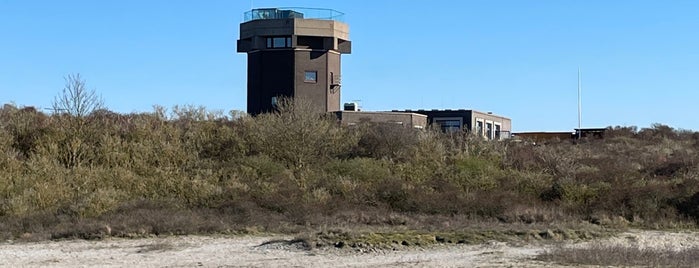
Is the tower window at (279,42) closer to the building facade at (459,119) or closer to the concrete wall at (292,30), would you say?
the concrete wall at (292,30)

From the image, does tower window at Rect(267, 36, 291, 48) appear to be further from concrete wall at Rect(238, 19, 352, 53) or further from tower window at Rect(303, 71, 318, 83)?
tower window at Rect(303, 71, 318, 83)

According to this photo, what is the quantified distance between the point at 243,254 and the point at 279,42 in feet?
209

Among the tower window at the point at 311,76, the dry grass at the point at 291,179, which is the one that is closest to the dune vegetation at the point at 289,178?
the dry grass at the point at 291,179

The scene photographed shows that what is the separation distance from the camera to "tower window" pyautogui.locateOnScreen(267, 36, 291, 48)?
8501 centimetres

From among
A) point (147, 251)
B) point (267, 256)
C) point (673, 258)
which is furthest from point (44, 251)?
point (673, 258)

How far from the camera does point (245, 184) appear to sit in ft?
119

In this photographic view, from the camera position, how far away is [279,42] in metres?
85.4

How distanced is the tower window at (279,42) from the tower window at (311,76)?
333cm

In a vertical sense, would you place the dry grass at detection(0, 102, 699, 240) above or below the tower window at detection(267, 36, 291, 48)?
below

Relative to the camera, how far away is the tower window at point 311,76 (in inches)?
3305

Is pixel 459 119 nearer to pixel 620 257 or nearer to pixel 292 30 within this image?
pixel 292 30

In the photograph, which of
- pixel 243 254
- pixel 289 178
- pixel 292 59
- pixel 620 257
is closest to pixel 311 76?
pixel 292 59

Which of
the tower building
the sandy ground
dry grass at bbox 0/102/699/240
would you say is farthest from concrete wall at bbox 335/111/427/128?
the sandy ground

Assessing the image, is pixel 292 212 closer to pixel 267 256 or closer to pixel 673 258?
pixel 267 256
